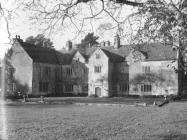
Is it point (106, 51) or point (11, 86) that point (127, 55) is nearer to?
point (106, 51)

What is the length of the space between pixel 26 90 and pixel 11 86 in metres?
3.46

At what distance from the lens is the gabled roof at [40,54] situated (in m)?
56.8

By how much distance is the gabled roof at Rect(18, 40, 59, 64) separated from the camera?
5678 centimetres

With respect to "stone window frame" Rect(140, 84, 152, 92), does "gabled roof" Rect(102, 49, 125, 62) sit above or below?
above

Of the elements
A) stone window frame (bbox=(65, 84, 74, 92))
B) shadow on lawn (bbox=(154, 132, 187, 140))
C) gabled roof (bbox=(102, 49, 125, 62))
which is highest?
gabled roof (bbox=(102, 49, 125, 62))

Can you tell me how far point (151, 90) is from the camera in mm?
53062

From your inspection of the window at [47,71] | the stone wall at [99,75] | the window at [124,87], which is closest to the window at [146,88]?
the window at [124,87]

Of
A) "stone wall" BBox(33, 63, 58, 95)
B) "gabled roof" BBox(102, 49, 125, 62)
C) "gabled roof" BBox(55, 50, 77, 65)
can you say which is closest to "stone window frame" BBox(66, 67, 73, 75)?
"gabled roof" BBox(55, 50, 77, 65)

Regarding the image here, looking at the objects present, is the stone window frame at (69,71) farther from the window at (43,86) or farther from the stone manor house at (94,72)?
the window at (43,86)

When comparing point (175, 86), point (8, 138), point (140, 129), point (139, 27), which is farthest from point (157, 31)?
point (175, 86)

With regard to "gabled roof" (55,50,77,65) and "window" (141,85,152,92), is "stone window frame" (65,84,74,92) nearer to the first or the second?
"gabled roof" (55,50,77,65)

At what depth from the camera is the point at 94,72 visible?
5791cm

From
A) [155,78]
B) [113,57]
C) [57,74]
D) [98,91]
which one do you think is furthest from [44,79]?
[155,78]

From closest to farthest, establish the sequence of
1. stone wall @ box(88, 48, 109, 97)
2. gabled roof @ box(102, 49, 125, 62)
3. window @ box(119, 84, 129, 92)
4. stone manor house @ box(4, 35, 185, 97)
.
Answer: stone manor house @ box(4, 35, 185, 97), window @ box(119, 84, 129, 92), stone wall @ box(88, 48, 109, 97), gabled roof @ box(102, 49, 125, 62)
